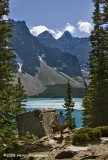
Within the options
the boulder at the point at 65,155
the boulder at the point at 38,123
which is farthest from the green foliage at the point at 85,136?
the boulder at the point at 38,123

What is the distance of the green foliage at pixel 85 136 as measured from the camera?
1326 cm

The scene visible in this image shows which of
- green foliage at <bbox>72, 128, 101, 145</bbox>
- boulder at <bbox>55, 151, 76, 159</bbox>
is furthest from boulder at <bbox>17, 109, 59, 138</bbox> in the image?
boulder at <bbox>55, 151, 76, 159</bbox>

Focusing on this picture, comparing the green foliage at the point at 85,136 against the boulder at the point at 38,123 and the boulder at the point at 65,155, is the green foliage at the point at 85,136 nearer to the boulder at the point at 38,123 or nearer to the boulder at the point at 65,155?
the boulder at the point at 65,155

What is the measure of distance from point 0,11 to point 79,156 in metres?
17.0

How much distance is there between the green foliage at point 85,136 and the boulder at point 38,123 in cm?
614

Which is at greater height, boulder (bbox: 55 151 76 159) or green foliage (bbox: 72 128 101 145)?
green foliage (bbox: 72 128 101 145)

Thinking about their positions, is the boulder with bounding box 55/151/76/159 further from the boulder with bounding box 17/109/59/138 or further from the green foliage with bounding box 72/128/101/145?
the boulder with bounding box 17/109/59/138

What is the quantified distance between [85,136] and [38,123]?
7.39 m

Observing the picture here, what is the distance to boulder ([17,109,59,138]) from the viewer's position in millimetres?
19266

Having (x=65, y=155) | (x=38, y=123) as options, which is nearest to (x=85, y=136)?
(x=65, y=155)

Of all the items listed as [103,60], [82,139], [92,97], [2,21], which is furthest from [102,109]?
[2,21]

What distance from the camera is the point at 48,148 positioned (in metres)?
13.5

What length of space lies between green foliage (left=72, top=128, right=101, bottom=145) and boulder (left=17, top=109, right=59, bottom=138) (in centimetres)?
614

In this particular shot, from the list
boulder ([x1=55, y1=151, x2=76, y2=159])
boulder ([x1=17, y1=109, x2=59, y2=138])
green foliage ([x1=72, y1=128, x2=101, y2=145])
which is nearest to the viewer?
boulder ([x1=55, y1=151, x2=76, y2=159])
